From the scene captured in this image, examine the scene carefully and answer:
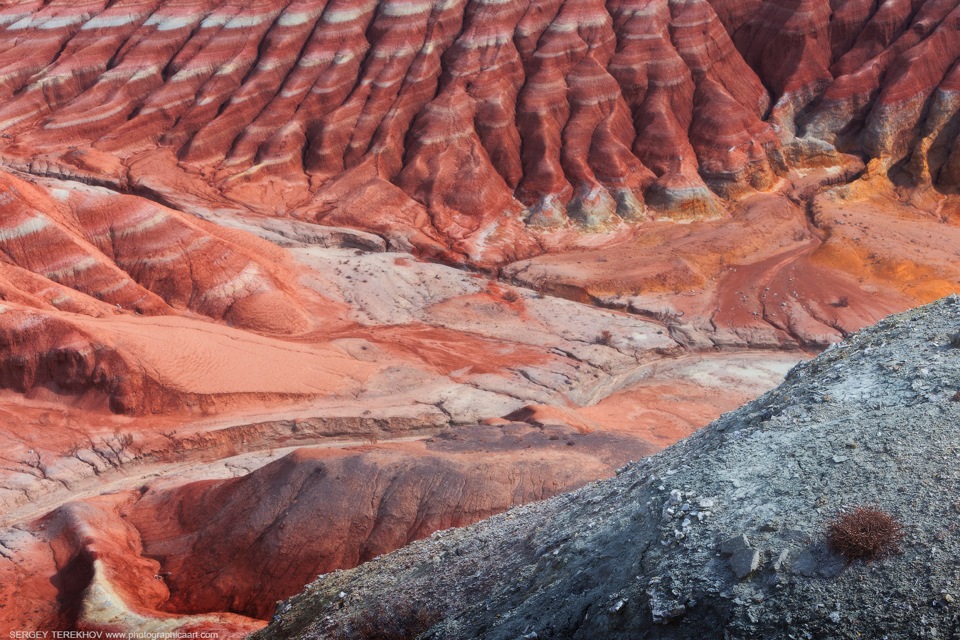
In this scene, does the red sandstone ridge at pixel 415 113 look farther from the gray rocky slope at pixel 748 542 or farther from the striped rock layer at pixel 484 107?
the gray rocky slope at pixel 748 542

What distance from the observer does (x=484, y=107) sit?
42.7 m

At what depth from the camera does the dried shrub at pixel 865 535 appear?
27.4 ft

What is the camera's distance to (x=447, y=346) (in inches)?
1205

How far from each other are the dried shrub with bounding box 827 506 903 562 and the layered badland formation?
1056cm

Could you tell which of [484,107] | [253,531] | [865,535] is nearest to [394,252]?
[484,107]

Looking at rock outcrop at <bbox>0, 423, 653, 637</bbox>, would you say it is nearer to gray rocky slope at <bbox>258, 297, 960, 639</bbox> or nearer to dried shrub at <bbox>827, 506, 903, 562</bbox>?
gray rocky slope at <bbox>258, 297, 960, 639</bbox>

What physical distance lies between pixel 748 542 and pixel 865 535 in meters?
1.16

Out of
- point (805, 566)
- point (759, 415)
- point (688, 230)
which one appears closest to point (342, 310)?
point (688, 230)

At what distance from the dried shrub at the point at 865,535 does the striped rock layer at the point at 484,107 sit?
97.3 feet

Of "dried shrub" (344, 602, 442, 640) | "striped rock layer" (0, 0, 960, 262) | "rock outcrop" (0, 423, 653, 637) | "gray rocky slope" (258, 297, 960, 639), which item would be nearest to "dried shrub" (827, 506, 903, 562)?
"gray rocky slope" (258, 297, 960, 639)

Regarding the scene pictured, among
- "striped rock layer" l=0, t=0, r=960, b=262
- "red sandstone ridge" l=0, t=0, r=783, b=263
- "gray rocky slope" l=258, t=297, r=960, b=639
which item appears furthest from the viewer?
"striped rock layer" l=0, t=0, r=960, b=262

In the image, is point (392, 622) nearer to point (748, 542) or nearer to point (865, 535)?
point (748, 542)

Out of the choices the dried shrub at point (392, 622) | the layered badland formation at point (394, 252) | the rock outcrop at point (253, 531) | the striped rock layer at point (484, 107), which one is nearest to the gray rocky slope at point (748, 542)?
the dried shrub at point (392, 622)

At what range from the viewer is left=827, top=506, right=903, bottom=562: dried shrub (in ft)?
27.4
